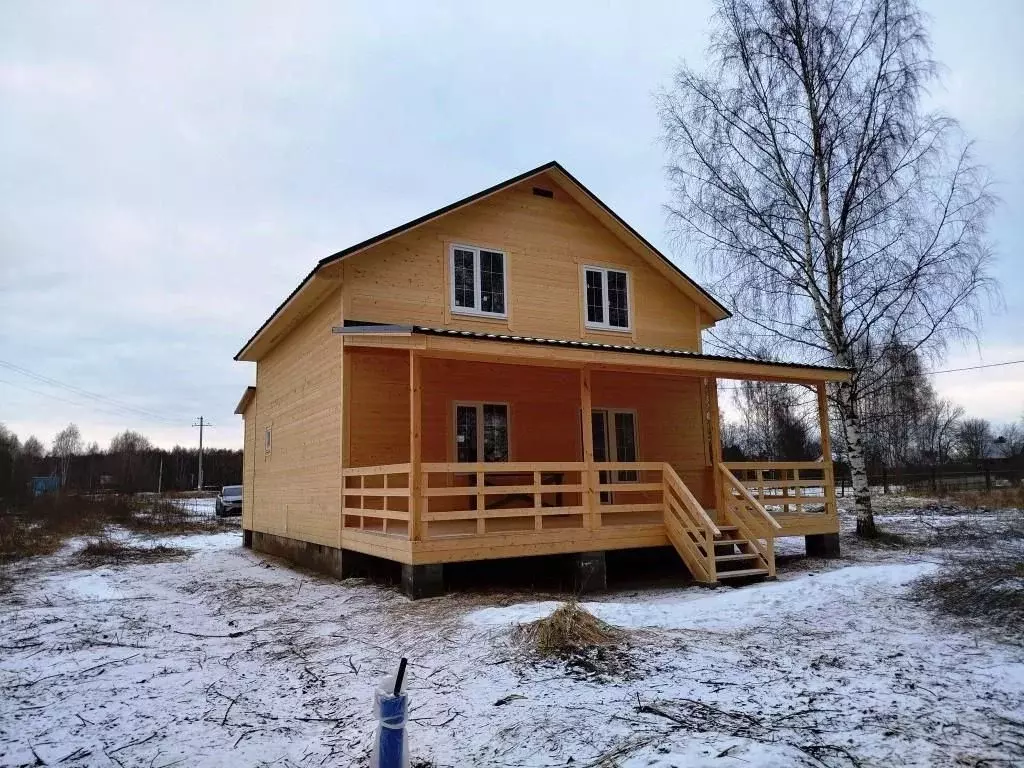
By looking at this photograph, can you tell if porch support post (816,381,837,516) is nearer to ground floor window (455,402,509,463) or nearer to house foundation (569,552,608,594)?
house foundation (569,552,608,594)

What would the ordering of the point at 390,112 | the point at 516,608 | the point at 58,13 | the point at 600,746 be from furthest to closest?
the point at 390,112
the point at 58,13
the point at 516,608
the point at 600,746

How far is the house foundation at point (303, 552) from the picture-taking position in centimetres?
1175

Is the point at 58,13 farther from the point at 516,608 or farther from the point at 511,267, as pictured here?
the point at 516,608

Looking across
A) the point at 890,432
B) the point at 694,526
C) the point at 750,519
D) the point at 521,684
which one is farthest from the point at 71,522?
the point at 890,432

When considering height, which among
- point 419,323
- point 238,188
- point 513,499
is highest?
point 238,188

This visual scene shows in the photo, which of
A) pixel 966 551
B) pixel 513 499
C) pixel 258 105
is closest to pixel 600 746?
pixel 513 499

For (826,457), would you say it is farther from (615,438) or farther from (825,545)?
(615,438)

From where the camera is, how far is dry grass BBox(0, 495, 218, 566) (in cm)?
1864

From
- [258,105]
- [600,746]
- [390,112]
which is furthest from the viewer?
[390,112]

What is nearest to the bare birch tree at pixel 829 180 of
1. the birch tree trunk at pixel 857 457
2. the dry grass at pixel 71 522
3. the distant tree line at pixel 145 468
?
the birch tree trunk at pixel 857 457

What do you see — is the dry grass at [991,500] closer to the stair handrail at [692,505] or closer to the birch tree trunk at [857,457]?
the birch tree trunk at [857,457]

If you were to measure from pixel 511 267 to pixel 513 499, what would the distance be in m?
4.58

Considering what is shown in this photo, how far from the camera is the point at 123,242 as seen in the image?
1930 centimetres

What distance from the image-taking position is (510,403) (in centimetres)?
1323
